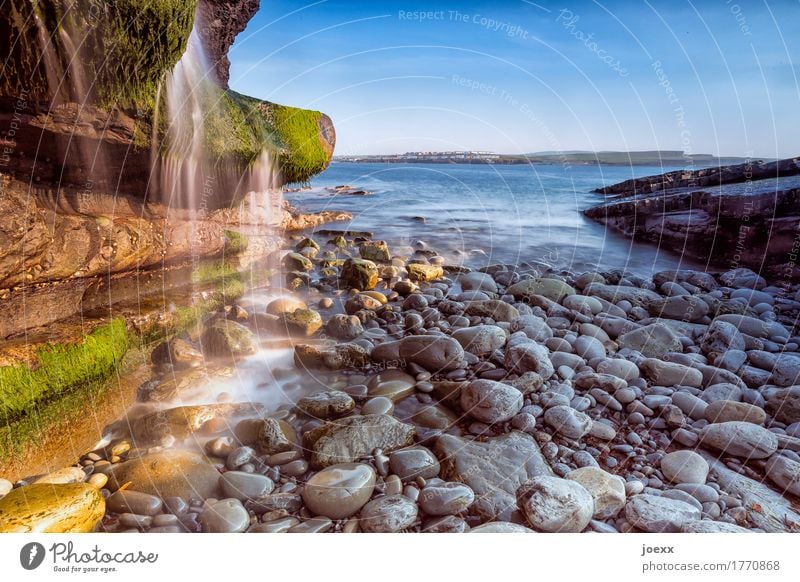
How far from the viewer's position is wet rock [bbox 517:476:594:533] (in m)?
2.01

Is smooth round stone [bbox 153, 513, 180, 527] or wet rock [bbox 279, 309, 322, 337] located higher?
wet rock [bbox 279, 309, 322, 337]

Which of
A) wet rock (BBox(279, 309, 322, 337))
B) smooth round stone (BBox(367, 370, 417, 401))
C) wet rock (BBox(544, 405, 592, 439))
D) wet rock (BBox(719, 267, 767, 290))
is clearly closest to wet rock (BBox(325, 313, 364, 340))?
wet rock (BBox(279, 309, 322, 337))

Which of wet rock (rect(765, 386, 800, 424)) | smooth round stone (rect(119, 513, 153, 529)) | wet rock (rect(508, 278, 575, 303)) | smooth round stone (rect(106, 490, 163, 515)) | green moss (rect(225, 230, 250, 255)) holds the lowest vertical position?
smooth round stone (rect(119, 513, 153, 529))

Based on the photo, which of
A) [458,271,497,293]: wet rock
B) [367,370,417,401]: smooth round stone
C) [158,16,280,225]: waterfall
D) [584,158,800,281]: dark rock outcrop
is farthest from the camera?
[584,158,800,281]: dark rock outcrop

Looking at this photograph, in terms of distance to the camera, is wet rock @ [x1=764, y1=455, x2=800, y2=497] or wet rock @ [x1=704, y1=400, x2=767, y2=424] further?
wet rock @ [x1=704, y1=400, x2=767, y2=424]

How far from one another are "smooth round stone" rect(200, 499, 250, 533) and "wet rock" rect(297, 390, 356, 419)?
0.88 metres

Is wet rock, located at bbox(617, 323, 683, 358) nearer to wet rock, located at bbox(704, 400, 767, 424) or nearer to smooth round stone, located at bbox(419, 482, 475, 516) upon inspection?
wet rock, located at bbox(704, 400, 767, 424)

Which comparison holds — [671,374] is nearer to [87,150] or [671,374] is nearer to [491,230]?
[87,150]

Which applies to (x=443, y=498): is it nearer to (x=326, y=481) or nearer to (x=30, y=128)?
(x=326, y=481)

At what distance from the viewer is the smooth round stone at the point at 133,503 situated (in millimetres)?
2119

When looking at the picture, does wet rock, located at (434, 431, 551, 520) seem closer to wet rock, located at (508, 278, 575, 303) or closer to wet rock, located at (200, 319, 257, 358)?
wet rock, located at (200, 319, 257, 358)

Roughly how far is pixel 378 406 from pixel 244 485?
1027 millimetres

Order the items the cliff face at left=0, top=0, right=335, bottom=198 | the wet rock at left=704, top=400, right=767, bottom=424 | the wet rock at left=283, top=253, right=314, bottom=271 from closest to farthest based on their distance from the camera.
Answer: the cliff face at left=0, top=0, right=335, bottom=198 < the wet rock at left=704, top=400, right=767, bottom=424 < the wet rock at left=283, top=253, right=314, bottom=271

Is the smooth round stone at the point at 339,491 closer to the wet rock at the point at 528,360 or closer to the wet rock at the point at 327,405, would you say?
the wet rock at the point at 327,405
